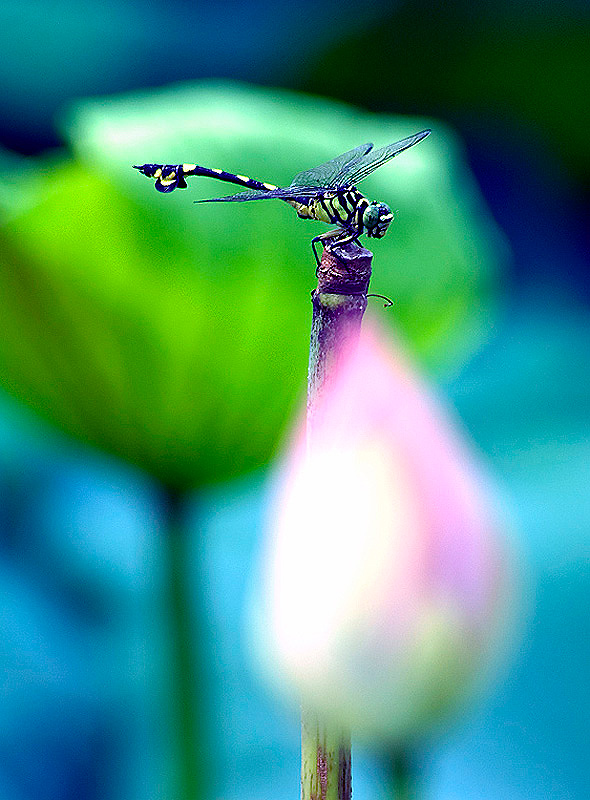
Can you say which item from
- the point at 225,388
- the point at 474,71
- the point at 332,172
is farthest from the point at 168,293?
the point at 474,71

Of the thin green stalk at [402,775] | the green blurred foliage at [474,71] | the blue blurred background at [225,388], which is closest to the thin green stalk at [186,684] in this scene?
the blue blurred background at [225,388]

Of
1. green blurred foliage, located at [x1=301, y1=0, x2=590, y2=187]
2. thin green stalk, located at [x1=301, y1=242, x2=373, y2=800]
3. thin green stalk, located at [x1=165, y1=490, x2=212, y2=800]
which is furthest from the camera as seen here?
green blurred foliage, located at [x1=301, y1=0, x2=590, y2=187]

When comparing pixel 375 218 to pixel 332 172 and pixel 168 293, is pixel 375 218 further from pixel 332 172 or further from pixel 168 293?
pixel 168 293

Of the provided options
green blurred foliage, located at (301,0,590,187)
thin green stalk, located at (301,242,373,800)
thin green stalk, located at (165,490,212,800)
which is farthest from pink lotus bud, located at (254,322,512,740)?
green blurred foliage, located at (301,0,590,187)

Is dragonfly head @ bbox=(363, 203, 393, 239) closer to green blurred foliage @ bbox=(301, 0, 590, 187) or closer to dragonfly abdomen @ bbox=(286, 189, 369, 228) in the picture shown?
dragonfly abdomen @ bbox=(286, 189, 369, 228)

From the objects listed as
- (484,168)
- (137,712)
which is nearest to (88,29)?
(484,168)

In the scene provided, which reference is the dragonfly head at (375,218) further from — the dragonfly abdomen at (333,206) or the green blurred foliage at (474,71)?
the green blurred foliage at (474,71)

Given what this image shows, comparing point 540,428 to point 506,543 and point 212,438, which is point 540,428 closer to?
point 212,438
